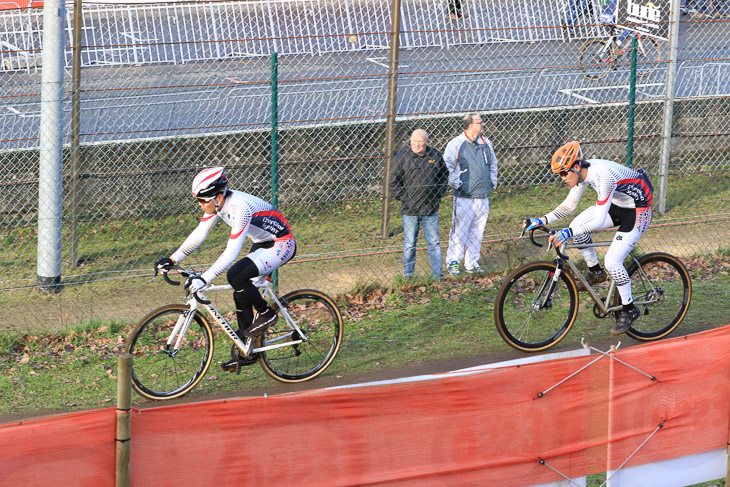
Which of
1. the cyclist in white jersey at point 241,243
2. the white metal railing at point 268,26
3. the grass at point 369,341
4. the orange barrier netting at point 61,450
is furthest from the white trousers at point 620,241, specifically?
the white metal railing at point 268,26

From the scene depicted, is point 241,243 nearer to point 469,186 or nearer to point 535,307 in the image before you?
point 535,307

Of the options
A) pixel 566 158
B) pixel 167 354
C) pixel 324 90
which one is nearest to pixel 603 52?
pixel 324 90

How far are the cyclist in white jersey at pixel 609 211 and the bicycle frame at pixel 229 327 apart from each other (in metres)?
2.20

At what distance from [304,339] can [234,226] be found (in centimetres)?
124

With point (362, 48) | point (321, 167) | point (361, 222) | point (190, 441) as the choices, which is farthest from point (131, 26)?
point (190, 441)

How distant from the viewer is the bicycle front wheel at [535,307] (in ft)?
26.2

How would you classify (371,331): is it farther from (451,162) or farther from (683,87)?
(683,87)

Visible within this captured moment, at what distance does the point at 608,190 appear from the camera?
307 inches

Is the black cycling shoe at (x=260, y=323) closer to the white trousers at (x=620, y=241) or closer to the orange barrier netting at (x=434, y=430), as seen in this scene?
the orange barrier netting at (x=434, y=430)

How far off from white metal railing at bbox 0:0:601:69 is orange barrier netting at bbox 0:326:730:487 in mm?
10524

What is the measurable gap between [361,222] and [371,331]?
3.63 metres

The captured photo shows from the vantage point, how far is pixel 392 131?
36.3 feet

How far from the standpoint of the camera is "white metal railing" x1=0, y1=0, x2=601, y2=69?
52.3 feet

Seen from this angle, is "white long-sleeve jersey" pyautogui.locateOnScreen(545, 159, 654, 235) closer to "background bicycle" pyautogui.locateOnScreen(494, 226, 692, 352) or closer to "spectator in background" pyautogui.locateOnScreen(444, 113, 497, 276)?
"background bicycle" pyautogui.locateOnScreen(494, 226, 692, 352)
